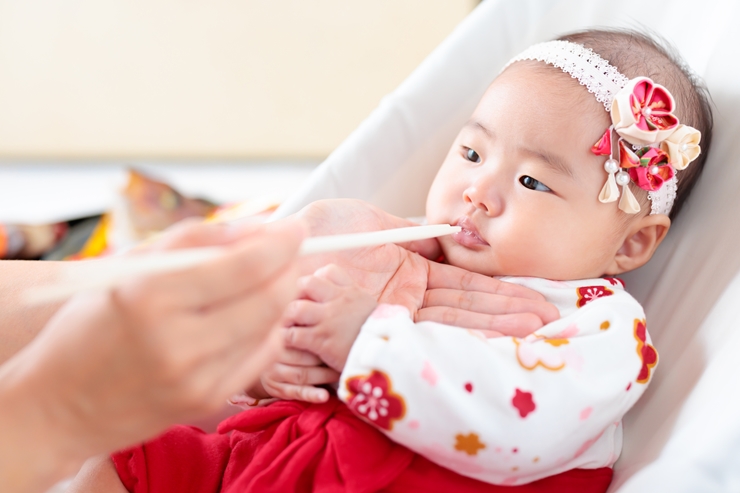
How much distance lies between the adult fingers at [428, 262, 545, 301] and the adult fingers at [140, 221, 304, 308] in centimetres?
47

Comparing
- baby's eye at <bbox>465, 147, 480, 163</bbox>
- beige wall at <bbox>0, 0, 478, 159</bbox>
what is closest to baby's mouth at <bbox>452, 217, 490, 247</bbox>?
baby's eye at <bbox>465, 147, 480, 163</bbox>

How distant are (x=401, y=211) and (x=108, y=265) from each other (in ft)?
2.57

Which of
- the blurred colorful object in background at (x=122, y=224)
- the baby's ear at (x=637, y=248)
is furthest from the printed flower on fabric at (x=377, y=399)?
the blurred colorful object in background at (x=122, y=224)

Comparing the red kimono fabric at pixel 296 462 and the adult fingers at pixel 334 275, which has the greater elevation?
the adult fingers at pixel 334 275

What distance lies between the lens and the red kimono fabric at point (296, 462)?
0.70m

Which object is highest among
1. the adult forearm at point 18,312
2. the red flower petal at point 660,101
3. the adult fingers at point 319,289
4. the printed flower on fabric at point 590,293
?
the red flower petal at point 660,101

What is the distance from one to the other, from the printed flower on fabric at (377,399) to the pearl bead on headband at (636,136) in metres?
0.42

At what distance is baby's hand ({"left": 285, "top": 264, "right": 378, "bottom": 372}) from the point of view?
71 centimetres

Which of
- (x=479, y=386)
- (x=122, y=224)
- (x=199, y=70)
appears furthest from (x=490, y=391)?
(x=199, y=70)

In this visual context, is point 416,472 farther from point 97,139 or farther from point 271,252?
point 97,139

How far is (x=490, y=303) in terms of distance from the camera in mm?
831

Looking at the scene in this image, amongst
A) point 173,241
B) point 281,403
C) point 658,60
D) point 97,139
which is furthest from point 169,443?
point 97,139

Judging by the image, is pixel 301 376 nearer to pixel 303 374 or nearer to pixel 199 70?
pixel 303 374

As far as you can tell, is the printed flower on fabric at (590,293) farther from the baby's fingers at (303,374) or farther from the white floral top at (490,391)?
the baby's fingers at (303,374)
